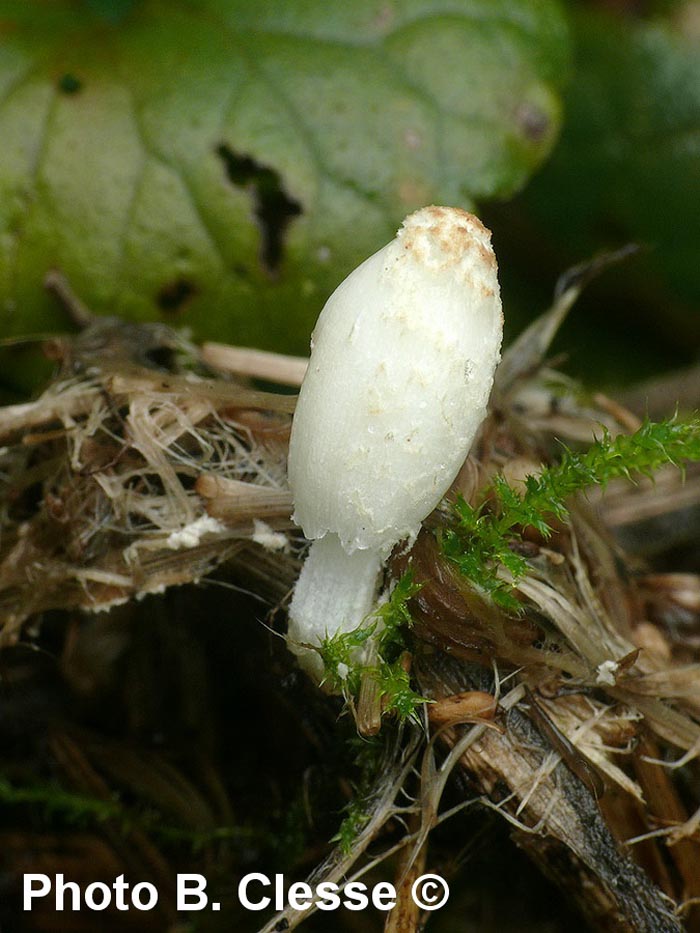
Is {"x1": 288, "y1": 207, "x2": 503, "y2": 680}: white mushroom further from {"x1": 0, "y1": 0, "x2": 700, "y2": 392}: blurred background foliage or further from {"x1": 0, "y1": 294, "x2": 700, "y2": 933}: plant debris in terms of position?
{"x1": 0, "y1": 0, "x2": 700, "y2": 392}: blurred background foliage

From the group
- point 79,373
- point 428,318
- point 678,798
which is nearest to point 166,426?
point 79,373

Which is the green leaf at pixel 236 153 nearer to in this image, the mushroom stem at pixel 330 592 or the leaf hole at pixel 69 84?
the leaf hole at pixel 69 84

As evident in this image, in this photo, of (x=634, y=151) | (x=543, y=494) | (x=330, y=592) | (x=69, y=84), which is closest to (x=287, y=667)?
(x=330, y=592)

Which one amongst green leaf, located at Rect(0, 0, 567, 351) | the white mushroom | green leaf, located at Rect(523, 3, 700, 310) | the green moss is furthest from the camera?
green leaf, located at Rect(523, 3, 700, 310)

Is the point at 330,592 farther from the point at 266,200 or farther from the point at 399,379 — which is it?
the point at 266,200

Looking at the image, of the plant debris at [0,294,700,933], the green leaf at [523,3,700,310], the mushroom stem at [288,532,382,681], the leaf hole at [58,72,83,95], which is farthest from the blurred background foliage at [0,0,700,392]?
the mushroom stem at [288,532,382,681]

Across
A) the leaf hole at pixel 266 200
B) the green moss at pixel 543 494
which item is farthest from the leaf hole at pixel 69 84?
the green moss at pixel 543 494
